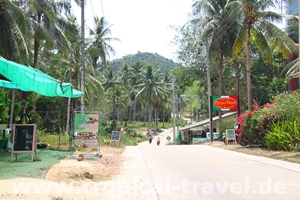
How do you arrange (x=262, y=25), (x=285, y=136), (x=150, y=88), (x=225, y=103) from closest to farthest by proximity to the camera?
(x=285, y=136)
(x=262, y=25)
(x=225, y=103)
(x=150, y=88)

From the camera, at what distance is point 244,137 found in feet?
75.8

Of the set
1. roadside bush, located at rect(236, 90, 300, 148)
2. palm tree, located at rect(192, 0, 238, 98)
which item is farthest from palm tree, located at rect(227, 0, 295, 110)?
palm tree, located at rect(192, 0, 238, 98)

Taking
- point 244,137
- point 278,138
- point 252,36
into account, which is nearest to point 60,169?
point 278,138

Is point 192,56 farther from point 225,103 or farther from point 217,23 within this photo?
point 225,103

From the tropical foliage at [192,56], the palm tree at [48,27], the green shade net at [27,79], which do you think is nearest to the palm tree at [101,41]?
the tropical foliage at [192,56]

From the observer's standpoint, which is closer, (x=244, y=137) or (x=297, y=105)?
(x=297, y=105)

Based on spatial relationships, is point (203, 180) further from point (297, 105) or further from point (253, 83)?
point (253, 83)

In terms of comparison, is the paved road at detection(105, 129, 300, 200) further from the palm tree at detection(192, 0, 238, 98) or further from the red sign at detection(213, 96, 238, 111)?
the palm tree at detection(192, 0, 238, 98)

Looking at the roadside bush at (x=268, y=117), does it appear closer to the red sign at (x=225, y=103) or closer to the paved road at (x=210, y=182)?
the paved road at (x=210, y=182)

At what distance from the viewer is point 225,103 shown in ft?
102

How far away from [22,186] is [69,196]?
1.12 meters

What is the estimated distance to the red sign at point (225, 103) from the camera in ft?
102

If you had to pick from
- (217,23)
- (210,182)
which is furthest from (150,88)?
(210,182)

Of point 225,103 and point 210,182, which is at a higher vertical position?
point 225,103
